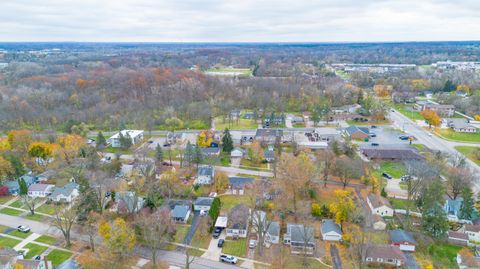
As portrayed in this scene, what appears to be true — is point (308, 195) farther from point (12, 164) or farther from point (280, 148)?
point (12, 164)

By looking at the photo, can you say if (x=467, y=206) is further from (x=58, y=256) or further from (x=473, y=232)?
(x=58, y=256)

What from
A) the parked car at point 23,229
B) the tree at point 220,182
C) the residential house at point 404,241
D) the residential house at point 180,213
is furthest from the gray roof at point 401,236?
the parked car at point 23,229

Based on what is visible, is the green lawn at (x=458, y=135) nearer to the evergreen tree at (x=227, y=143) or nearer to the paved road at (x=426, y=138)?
the paved road at (x=426, y=138)

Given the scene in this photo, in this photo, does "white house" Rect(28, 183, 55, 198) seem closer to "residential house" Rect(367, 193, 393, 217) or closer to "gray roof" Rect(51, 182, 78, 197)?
"gray roof" Rect(51, 182, 78, 197)

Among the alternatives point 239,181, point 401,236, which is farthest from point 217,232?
point 401,236

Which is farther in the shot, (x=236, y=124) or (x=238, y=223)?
(x=236, y=124)
